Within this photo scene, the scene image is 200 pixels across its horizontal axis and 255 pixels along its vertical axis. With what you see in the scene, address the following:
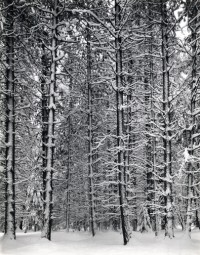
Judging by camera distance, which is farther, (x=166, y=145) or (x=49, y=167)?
(x=49, y=167)

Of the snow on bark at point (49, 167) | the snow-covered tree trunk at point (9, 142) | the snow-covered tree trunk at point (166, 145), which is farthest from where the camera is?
the snow on bark at point (49, 167)

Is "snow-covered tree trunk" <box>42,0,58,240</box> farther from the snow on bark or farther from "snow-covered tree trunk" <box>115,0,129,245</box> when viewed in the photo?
"snow-covered tree trunk" <box>115,0,129,245</box>

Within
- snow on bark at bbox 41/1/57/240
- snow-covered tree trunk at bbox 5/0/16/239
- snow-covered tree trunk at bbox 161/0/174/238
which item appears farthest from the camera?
snow on bark at bbox 41/1/57/240

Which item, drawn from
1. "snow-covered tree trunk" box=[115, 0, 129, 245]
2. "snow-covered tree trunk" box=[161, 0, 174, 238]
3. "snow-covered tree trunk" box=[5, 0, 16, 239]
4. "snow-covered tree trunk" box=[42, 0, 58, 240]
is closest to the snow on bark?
"snow-covered tree trunk" box=[42, 0, 58, 240]

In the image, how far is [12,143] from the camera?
38.0 ft

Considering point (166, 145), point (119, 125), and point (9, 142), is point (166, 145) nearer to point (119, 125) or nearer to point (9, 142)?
point (119, 125)

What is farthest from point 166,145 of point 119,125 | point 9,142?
point 9,142

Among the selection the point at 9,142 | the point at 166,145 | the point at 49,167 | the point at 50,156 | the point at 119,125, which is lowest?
the point at 49,167

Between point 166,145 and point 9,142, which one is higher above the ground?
point 9,142

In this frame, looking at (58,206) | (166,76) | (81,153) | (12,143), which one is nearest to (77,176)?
(81,153)

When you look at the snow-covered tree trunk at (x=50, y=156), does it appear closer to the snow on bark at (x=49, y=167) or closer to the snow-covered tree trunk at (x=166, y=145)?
the snow on bark at (x=49, y=167)

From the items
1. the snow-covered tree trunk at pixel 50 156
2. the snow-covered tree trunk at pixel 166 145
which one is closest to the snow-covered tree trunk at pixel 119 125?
the snow-covered tree trunk at pixel 166 145

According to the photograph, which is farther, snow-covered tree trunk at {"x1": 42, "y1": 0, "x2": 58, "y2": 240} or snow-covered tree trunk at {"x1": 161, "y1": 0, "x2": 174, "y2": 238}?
snow-covered tree trunk at {"x1": 42, "y1": 0, "x2": 58, "y2": 240}

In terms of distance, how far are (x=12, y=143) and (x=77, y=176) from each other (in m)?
12.9
